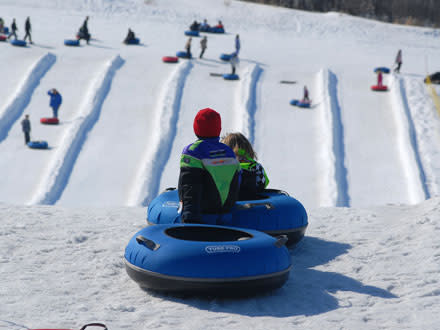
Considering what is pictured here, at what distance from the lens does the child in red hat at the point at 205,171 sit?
5.20 m

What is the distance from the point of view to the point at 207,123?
5.23 m

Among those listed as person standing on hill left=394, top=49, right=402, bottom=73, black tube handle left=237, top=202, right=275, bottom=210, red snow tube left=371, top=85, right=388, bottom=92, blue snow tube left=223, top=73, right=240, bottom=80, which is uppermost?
black tube handle left=237, top=202, right=275, bottom=210

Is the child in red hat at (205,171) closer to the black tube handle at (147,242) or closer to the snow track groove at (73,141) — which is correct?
the black tube handle at (147,242)

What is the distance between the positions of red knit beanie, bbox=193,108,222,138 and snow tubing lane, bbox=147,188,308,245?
0.74 meters

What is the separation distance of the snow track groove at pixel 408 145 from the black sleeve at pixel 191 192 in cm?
1199

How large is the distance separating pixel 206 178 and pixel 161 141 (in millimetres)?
14098

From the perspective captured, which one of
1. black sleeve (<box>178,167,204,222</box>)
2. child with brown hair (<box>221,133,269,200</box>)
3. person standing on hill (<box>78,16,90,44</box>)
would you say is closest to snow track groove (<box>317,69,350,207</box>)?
child with brown hair (<box>221,133,269,200</box>)

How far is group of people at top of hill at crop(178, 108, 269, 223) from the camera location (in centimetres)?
520

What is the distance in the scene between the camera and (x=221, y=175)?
5320 millimetres

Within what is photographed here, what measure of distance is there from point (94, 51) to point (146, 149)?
432 inches

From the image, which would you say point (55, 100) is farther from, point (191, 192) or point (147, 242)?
point (147, 242)

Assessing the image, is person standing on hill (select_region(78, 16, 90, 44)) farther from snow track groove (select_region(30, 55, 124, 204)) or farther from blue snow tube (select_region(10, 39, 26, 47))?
snow track groove (select_region(30, 55, 124, 204))

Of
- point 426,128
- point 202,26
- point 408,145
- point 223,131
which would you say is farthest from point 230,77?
point 202,26

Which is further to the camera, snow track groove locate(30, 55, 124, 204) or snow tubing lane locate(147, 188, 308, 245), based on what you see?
snow track groove locate(30, 55, 124, 204)
